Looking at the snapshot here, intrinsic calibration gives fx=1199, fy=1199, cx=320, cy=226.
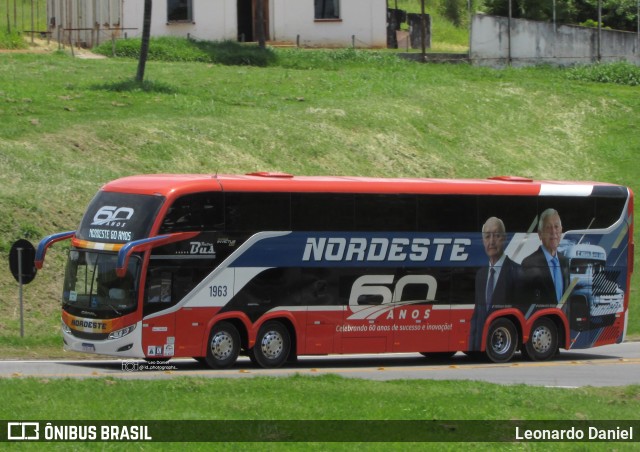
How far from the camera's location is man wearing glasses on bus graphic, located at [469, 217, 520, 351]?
24.9 m

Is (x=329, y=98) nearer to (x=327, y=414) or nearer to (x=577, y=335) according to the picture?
(x=577, y=335)

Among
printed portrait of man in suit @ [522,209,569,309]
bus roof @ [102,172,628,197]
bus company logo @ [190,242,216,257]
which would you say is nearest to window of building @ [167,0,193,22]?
bus roof @ [102,172,628,197]

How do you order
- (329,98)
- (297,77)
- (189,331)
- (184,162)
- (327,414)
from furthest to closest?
1. (297,77)
2. (329,98)
3. (184,162)
4. (189,331)
5. (327,414)

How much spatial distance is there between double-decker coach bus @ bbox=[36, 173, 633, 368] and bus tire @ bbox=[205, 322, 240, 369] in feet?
0.09

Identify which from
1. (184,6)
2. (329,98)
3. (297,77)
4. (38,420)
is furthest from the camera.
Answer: (184,6)

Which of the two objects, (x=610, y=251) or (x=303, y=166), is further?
(x=303, y=166)

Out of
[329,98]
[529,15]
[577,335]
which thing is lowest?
[577,335]

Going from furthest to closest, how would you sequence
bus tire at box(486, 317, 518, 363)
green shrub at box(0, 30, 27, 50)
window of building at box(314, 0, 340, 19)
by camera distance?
window of building at box(314, 0, 340, 19) < green shrub at box(0, 30, 27, 50) < bus tire at box(486, 317, 518, 363)

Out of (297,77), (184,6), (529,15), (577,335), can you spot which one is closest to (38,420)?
(577,335)

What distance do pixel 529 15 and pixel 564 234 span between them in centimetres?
3759

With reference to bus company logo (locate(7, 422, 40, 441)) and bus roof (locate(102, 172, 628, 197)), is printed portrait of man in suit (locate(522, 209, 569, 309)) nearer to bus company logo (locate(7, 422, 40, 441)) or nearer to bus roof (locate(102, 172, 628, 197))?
bus roof (locate(102, 172, 628, 197))

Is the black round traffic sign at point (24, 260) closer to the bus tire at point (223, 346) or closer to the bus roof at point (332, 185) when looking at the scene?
the bus roof at point (332, 185)

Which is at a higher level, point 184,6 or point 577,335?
point 184,6

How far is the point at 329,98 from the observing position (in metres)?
47.8
